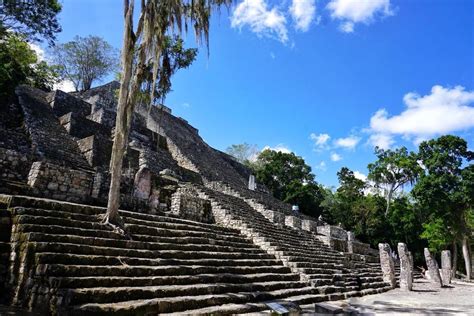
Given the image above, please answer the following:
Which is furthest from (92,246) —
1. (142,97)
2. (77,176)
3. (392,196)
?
(392,196)

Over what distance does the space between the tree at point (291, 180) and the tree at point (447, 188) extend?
862cm

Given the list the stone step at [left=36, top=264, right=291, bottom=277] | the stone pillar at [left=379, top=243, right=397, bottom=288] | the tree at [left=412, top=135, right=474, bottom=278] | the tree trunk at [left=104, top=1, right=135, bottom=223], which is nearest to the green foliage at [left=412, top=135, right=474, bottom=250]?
the tree at [left=412, top=135, right=474, bottom=278]

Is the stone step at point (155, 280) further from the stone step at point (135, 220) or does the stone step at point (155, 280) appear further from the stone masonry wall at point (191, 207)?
the stone masonry wall at point (191, 207)

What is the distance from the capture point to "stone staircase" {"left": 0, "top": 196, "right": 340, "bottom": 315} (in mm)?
4336

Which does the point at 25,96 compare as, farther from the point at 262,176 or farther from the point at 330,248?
the point at 262,176

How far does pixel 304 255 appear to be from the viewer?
1088cm

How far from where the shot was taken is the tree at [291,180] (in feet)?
93.2

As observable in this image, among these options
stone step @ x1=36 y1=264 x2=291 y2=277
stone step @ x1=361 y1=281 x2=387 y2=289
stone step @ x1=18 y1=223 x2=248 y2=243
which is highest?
stone step @ x1=18 y1=223 x2=248 y2=243

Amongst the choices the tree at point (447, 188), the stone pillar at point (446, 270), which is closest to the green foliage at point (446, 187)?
the tree at point (447, 188)

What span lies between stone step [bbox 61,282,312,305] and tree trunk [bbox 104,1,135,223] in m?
2.36

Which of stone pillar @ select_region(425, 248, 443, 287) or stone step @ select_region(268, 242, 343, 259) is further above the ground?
stone step @ select_region(268, 242, 343, 259)

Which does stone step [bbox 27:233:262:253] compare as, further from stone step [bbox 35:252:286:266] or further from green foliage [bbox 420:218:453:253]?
green foliage [bbox 420:218:453:253]

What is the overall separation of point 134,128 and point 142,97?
1145cm

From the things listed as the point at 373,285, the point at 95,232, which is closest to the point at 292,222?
the point at 373,285
